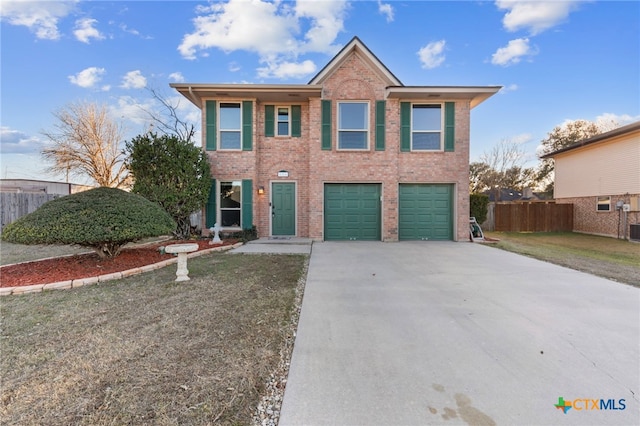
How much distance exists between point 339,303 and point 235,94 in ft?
27.9

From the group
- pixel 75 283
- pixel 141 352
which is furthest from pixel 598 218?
pixel 75 283

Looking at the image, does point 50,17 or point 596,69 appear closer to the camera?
point 50,17

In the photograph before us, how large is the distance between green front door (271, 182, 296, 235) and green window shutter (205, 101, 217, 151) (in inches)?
104

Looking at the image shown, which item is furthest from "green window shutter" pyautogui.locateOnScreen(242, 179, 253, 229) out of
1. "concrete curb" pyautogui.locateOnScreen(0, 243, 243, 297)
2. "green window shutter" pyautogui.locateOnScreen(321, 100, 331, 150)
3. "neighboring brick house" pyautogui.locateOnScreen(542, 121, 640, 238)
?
"neighboring brick house" pyautogui.locateOnScreen(542, 121, 640, 238)

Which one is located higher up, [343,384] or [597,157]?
[597,157]

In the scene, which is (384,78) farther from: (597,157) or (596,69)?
(597,157)

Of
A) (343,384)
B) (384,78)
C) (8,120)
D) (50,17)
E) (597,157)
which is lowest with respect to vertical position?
(343,384)

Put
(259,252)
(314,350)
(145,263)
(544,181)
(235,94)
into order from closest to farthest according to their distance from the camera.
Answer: (314,350), (145,263), (259,252), (235,94), (544,181)

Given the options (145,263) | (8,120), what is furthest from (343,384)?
(8,120)

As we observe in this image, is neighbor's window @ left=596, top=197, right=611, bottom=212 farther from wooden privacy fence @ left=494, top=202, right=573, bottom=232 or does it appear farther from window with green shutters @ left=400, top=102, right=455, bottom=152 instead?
window with green shutters @ left=400, top=102, right=455, bottom=152

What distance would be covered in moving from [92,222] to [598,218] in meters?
20.8

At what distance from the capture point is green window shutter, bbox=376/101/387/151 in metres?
9.69

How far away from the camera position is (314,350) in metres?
2.64

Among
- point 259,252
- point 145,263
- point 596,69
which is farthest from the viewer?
point 596,69
